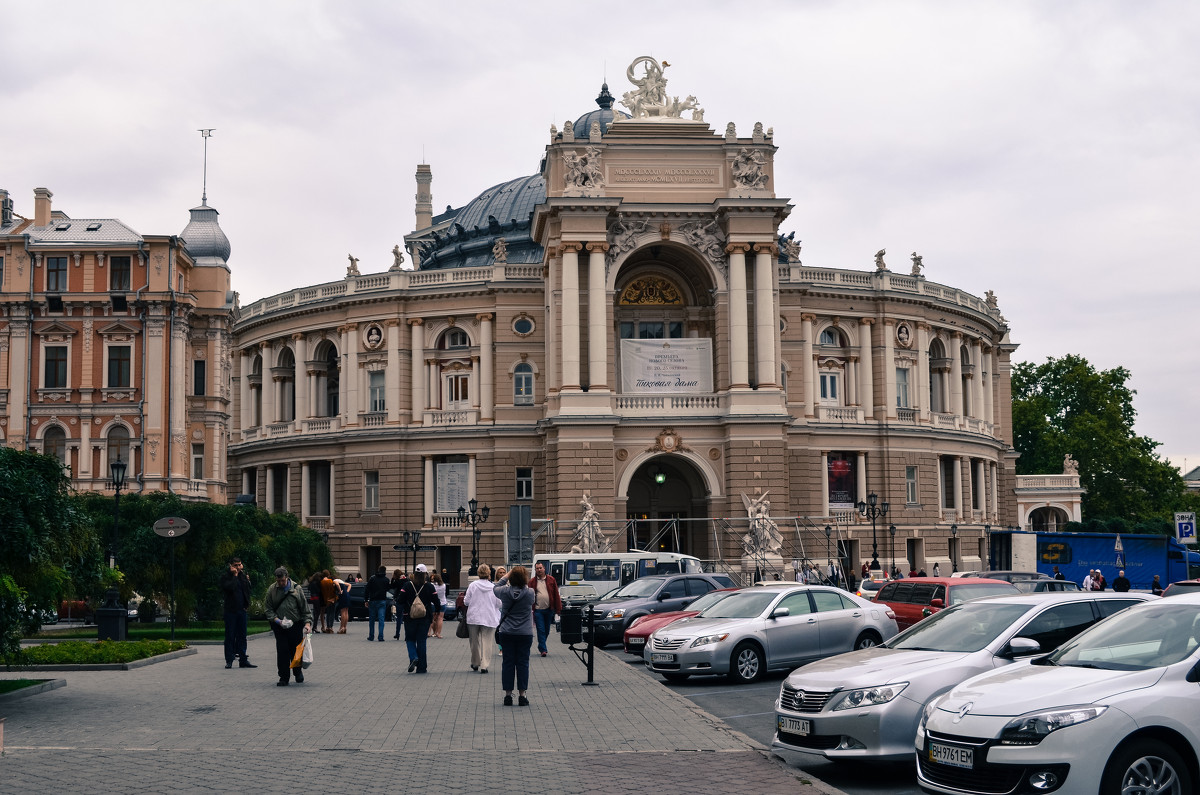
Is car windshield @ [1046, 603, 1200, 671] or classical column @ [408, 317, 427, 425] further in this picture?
classical column @ [408, 317, 427, 425]

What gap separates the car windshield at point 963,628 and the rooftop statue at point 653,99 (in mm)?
41773

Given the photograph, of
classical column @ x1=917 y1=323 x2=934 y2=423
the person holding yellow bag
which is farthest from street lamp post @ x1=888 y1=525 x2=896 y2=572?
the person holding yellow bag

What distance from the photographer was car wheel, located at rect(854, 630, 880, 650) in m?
21.0

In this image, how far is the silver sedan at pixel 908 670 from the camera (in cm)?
1215

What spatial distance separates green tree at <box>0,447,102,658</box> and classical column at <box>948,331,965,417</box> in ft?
173

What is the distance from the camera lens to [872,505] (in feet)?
167

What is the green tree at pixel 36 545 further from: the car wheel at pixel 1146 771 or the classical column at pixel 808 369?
the classical column at pixel 808 369

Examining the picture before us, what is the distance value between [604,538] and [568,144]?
1677 centimetres

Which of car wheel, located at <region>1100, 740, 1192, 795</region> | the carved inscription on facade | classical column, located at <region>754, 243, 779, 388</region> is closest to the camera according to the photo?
car wheel, located at <region>1100, 740, 1192, 795</region>

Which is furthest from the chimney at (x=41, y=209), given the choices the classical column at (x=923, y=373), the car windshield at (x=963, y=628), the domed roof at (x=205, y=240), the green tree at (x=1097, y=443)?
the green tree at (x=1097, y=443)

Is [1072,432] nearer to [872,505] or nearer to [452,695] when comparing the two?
[872,505]

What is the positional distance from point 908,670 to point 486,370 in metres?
46.7

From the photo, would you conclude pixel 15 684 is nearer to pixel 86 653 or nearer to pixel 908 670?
pixel 86 653

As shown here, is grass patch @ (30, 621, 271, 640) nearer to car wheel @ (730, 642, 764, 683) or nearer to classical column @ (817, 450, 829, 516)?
car wheel @ (730, 642, 764, 683)
